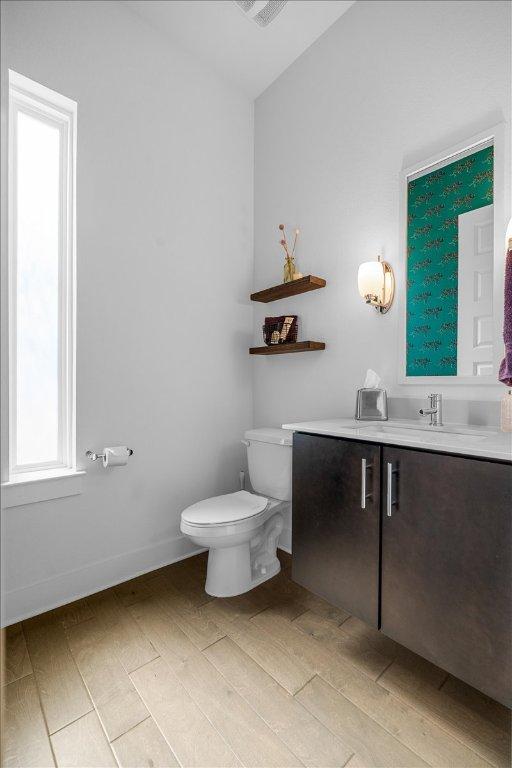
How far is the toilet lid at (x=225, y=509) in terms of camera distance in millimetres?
1781

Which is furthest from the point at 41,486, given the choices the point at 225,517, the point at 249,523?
the point at 249,523

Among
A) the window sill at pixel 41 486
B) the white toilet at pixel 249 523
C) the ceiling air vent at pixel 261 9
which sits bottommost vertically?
the white toilet at pixel 249 523

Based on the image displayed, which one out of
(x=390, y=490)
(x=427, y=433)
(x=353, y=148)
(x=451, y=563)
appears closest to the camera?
(x=451, y=563)

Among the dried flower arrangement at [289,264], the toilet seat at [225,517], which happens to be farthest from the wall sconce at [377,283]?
the toilet seat at [225,517]

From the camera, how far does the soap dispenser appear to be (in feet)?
4.34

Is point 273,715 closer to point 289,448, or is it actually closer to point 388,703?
point 388,703

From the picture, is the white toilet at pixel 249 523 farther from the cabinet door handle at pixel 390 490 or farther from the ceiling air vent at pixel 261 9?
the ceiling air vent at pixel 261 9

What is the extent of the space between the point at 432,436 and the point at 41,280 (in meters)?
1.85

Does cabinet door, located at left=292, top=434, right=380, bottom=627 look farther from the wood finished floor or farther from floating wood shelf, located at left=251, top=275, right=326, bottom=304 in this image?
floating wood shelf, located at left=251, top=275, right=326, bottom=304

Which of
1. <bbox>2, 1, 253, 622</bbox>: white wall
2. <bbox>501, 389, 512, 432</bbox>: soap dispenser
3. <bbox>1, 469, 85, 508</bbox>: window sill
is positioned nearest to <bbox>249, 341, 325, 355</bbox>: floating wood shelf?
<bbox>2, 1, 253, 622</bbox>: white wall

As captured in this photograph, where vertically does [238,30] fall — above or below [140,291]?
above

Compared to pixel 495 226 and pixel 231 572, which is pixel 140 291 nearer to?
pixel 231 572

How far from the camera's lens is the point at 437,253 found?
165 centimetres

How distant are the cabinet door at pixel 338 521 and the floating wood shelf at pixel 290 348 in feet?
2.15
